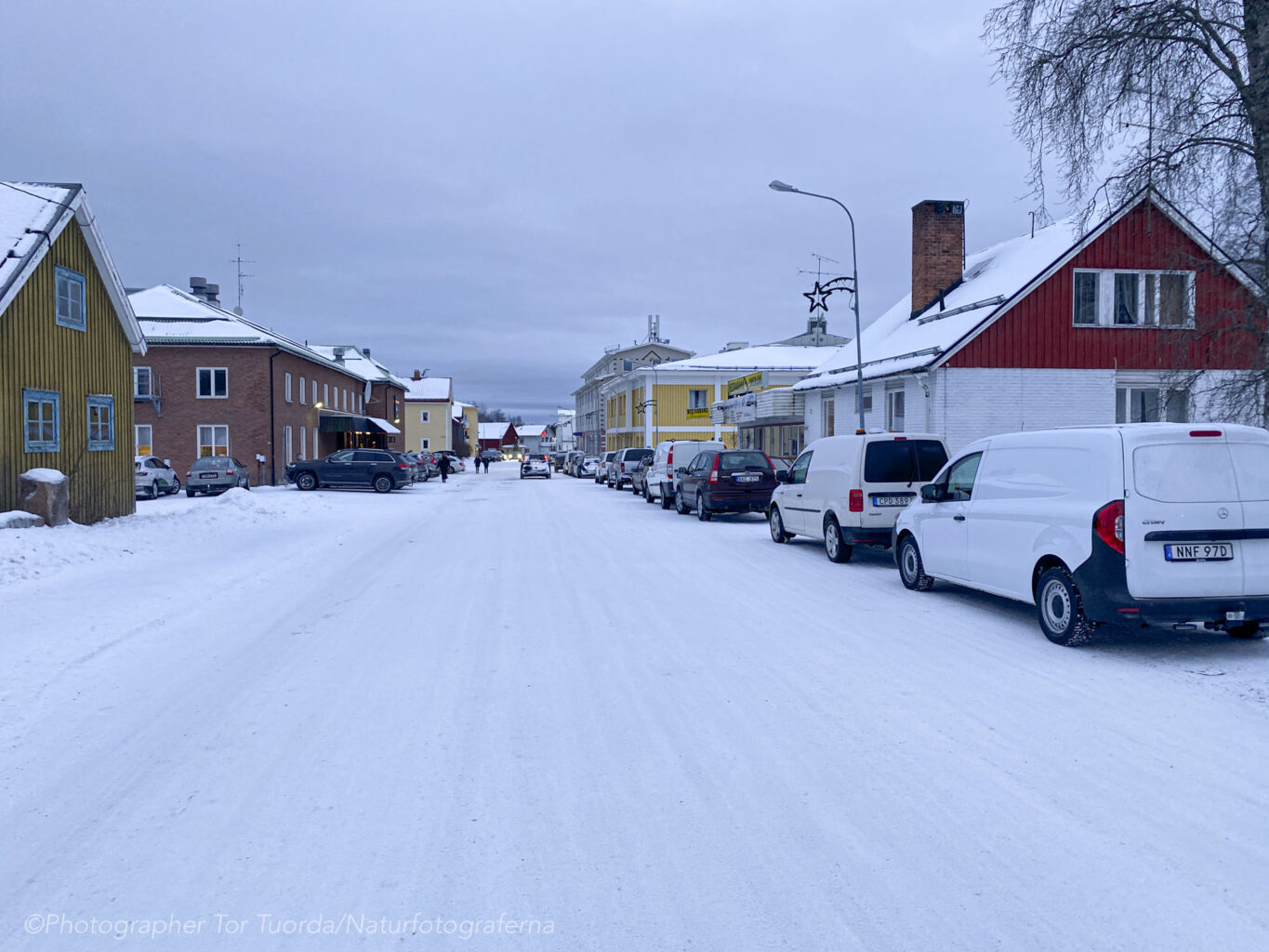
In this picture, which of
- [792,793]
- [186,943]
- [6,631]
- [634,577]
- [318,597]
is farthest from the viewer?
[634,577]

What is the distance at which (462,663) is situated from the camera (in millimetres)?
7434

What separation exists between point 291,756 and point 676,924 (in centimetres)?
273

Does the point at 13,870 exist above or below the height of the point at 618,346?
below

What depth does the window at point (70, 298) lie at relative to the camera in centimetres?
1834

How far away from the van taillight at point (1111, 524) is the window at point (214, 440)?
40.3 metres

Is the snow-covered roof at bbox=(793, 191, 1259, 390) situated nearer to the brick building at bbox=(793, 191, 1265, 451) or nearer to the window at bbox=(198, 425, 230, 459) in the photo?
the brick building at bbox=(793, 191, 1265, 451)

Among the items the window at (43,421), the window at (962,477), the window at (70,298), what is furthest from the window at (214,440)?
the window at (962,477)

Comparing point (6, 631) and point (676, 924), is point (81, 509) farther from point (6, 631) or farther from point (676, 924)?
point (676, 924)

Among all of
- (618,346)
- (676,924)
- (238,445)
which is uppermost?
(618,346)

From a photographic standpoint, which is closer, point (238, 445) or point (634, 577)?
point (634, 577)

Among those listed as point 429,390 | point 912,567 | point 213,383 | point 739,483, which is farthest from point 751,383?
point 429,390

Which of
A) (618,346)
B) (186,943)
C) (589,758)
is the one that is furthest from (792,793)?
(618,346)

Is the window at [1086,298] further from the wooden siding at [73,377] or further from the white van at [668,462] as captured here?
the wooden siding at [73,377]

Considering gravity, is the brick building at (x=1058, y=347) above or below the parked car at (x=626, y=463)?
above
